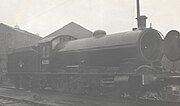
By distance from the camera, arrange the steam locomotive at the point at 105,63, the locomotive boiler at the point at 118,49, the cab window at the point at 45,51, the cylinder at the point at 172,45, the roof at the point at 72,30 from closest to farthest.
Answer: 1. the steam locomotive at the point at 105,63
2. the locomotive boiler at the point at 118,49
3. the cylinder at the point at 172,45
4. the cab window at the point at 45,51
5. the roof at the point at 72,30

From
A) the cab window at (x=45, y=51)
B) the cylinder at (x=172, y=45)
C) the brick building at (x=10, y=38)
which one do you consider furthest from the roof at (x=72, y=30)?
the cylinder at (x=172, y=45)

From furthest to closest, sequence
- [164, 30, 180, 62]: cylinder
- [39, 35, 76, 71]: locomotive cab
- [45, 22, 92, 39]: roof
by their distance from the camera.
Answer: [45, 22, 92, 39]: roof, [39, 35, 76, 71]: locomotive cab, [164, 30, 180, 62]: cylinder

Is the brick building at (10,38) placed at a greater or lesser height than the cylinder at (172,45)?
greater

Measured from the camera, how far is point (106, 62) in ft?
45.7

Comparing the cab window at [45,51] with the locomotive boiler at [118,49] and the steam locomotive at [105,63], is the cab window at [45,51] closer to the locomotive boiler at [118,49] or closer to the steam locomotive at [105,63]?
the steam locomotive at [105,63]

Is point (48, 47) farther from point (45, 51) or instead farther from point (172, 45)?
point (172, 45)

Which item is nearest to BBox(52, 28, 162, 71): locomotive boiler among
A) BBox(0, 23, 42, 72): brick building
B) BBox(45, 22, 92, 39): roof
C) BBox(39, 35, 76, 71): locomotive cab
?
BBox(39, 35, 76, 71): locomotive cab

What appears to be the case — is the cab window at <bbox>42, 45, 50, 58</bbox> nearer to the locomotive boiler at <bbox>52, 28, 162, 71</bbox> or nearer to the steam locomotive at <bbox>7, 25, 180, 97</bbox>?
the steam locomotive at <bbox>7, 25, 180, 97</bbox>

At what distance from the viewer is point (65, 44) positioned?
17.4 m

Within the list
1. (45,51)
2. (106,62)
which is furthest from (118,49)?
(45,51)

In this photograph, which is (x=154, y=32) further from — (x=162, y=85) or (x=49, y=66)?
(x=49, y=66)

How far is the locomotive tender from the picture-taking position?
1205cm

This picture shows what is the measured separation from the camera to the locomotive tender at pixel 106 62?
12047 mm

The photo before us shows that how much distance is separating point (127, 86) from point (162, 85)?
144 cm
